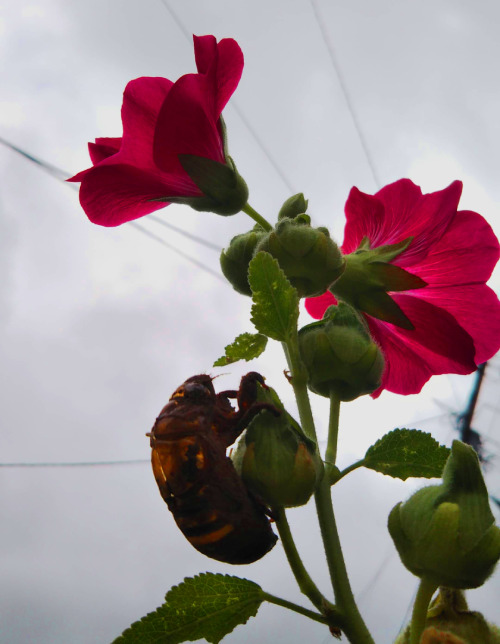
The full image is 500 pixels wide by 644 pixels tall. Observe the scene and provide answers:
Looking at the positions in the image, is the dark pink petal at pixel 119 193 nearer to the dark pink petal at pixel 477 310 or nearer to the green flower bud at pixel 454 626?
the dark pink petal at pixel 477 310

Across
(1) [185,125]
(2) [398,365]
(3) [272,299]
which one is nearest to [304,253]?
(3) [272,299]

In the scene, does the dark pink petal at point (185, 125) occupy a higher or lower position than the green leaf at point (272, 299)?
higher

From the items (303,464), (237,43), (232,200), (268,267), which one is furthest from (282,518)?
(237,43)

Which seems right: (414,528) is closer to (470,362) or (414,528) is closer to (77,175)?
(470,362)

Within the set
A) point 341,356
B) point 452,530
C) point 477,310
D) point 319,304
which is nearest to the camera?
point 452,530

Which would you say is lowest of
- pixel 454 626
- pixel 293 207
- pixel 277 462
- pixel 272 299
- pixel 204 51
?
pixel 454 626

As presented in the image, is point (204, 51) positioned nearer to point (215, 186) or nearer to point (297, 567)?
point (215, 186)

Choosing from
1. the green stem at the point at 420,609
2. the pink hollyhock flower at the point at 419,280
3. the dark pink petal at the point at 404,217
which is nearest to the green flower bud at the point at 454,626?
the green stem at the point at 420,609
